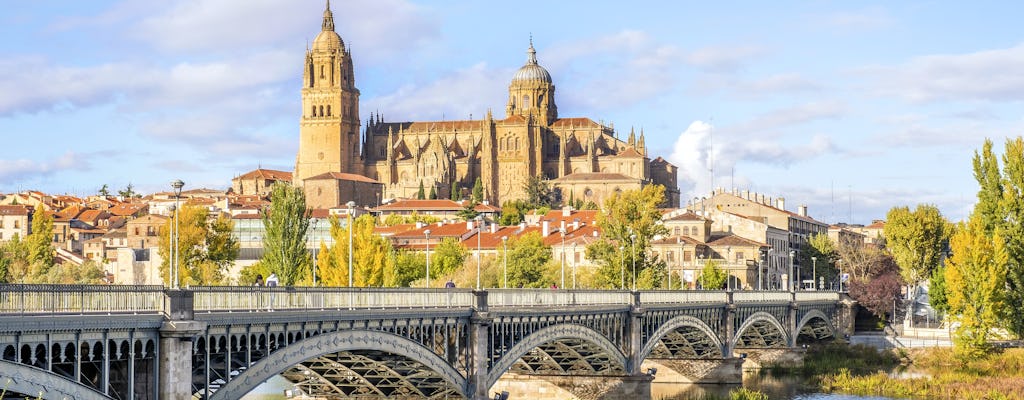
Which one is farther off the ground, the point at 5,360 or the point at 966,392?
the point at 5,360

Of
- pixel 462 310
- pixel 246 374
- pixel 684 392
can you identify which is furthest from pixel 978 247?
pixel 246 374

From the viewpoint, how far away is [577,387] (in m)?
56.3

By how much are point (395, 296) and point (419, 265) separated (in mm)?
70527

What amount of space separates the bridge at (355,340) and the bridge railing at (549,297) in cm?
7

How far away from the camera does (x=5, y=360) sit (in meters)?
24.1

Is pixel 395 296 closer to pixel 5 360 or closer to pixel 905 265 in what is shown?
pixel 5 360

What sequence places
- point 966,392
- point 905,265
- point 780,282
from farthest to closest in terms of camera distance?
point 780,282 → point 905,265 → point 966,392

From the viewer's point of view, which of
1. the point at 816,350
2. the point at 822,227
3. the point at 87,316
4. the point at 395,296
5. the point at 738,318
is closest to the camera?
the point at 87,316

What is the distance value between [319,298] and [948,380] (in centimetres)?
4114

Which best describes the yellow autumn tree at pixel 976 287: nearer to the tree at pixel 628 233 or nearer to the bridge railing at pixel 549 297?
the tree at pixel 628 233

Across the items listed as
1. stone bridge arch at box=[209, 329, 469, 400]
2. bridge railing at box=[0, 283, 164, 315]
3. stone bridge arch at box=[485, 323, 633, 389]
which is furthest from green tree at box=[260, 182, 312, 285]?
bridge railing at box=[0, 283, 164, 315]

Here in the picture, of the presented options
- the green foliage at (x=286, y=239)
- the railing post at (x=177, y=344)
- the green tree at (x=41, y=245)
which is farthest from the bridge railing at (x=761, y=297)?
the green tree at (x=41, y=245)

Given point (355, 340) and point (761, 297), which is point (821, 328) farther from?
point (355, 340)

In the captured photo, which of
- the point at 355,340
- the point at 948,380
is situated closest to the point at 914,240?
the point at 948,380
